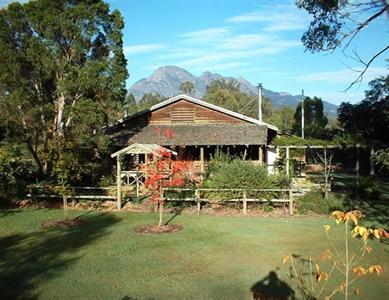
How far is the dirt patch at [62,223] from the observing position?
14.7 m

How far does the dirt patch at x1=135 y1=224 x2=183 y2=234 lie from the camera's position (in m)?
13.9

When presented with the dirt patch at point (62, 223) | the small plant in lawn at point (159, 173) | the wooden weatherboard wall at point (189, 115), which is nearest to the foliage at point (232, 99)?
the wooden weatherboard wall at point (189, 115)

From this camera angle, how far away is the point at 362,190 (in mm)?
21438

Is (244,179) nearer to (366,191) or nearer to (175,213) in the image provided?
(175,213)

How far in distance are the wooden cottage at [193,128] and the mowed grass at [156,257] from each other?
35.3ft

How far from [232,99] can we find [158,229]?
72426 millimetres

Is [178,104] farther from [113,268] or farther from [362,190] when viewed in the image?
[113,268]

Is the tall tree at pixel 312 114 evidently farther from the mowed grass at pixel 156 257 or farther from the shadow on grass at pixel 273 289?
the shadow on grass at pixel 273 289

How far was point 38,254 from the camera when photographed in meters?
11.3

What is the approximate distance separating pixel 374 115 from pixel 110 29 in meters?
A: 28.5

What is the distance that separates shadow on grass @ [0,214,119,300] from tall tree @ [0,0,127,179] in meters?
6.74

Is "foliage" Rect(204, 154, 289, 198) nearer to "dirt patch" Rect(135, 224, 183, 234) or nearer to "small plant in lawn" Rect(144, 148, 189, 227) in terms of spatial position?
"small plant in lawn" Rect(144, 148, 189, 227)

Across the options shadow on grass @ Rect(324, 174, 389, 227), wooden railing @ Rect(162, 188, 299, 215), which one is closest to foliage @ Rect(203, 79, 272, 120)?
shadow on grass @ Rect(324, 174, 389, 227)

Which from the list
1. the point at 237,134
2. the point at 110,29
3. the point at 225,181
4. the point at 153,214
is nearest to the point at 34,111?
the point at 110,29
